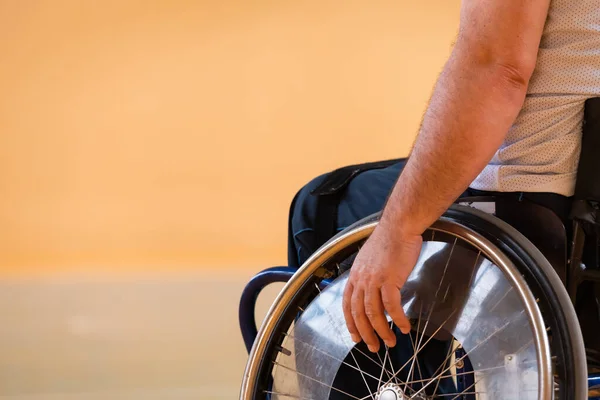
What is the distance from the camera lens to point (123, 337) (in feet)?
7.23

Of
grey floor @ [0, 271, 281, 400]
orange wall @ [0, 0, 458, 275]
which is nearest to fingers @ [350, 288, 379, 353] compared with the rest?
grey floor @ [0, 271, 281, 400]

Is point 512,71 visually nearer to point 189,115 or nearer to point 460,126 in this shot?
point 460,126

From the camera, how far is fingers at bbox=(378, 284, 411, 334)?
27.6 inches

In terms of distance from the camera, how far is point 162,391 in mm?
1903

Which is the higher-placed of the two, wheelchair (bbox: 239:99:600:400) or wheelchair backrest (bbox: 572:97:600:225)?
wheelchair backrest (bbox: 572:97:600:225)

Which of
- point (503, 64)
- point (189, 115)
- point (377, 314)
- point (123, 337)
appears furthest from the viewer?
point (189, 115)

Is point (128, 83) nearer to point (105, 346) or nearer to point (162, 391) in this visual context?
point (105, 346)

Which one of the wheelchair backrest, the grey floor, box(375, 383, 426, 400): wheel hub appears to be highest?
the wheelchair backrest

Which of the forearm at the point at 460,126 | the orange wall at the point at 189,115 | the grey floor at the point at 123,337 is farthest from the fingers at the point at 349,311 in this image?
the orange wall at the point at 189,115

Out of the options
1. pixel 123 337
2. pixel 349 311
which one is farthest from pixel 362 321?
pixel 123 337

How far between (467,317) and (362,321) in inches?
4.4

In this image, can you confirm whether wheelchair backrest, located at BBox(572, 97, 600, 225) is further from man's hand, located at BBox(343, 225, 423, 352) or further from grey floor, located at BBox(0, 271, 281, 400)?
grey floor, located at BBox(0, 271, 281, 400)

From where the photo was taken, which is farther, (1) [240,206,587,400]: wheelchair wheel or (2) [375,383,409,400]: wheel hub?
Result: (2) [375,383,409,400]: wheel hub

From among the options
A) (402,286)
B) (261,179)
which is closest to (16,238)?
(261,179)
